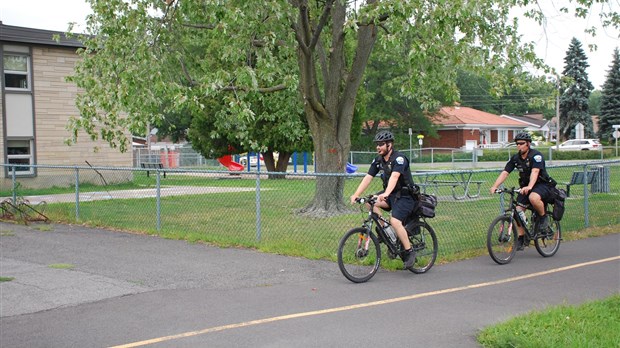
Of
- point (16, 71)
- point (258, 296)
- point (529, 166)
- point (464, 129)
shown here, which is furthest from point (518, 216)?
point (464, 129)

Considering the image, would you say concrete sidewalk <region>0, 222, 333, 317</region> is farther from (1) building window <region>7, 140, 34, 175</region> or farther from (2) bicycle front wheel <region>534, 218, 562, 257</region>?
(1) building window <region>7, 140, 34, 175</region>

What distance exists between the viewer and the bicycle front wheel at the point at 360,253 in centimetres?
822

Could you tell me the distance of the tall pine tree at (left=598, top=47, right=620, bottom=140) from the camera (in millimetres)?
69375

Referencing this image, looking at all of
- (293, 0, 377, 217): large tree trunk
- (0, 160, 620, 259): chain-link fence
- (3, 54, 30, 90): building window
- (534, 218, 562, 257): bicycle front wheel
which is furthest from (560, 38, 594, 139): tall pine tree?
(534, 218, 562, 257): bicycle front wheel

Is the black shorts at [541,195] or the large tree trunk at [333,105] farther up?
the large tree trunk at [333,105]

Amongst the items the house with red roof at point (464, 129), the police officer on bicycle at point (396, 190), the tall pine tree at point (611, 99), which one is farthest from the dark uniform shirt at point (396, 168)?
the tall pine tree at point (611, 99)

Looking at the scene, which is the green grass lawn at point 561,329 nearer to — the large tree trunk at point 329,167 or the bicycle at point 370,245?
the bicycle at point 370,245

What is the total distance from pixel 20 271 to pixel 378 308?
514 cm

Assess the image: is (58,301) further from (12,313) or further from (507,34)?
(507,34)

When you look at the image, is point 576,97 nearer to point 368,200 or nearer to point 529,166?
point 529,166

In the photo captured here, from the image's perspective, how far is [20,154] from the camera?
2494 centimetres

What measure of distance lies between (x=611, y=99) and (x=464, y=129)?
17.1 meters

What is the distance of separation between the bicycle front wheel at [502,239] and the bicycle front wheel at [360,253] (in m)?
1.79

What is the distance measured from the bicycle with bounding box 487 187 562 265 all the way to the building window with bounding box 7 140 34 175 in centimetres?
2016
